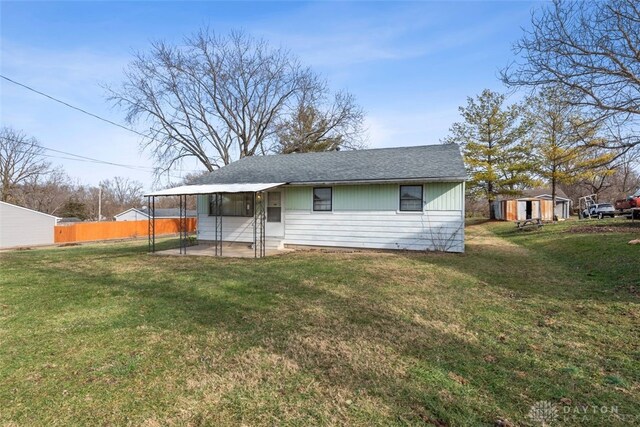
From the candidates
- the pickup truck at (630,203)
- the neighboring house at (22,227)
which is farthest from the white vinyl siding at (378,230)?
the neighboring house at (22,227)

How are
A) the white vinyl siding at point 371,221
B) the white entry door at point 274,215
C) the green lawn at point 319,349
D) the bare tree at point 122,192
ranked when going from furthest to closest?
the bare tree at point 122,192 → the white entry door at point 274,215 → the white vinyl siding at point 371,221 → the green lawn at point 319,349

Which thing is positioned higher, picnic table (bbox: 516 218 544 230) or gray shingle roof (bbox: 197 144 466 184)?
gray shingle roof (bbox: 197 144 466 184)

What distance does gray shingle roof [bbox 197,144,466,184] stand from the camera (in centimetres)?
1141

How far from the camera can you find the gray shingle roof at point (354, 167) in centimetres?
1141

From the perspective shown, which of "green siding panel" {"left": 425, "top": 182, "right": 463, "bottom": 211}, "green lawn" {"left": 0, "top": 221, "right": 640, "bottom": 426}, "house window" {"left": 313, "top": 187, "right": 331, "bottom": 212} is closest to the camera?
"green lawn" {"left": 0, "top": 221, "right": 640, "bottom": 426}

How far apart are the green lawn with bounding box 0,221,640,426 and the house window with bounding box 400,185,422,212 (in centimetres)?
449

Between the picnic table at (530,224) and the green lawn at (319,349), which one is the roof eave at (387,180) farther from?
the picnic table at (530,224)

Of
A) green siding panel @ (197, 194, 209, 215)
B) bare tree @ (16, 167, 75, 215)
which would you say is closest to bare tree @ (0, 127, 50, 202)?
bare tree @ (16, 167, 75, 215)

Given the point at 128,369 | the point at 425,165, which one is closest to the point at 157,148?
the point at 425,165

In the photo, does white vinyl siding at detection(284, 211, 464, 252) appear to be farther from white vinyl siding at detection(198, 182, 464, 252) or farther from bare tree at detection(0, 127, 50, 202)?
bare tree at detection(0, 127, 50, 202)

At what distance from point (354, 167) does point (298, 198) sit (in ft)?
8.13

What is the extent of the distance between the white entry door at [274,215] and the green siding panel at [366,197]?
2.26m

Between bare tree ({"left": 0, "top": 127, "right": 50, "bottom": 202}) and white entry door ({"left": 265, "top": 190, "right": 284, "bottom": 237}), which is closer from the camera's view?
white entry door ({"left": 265, "top": 190, "right": 284, "bottom": 237})

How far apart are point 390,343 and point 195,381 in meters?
2.05
